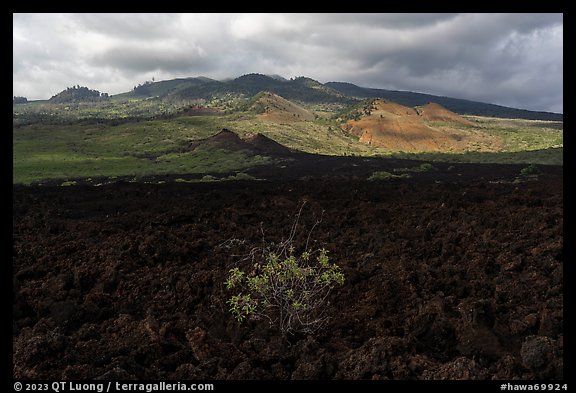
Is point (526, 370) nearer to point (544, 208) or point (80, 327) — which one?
point (80, 327)

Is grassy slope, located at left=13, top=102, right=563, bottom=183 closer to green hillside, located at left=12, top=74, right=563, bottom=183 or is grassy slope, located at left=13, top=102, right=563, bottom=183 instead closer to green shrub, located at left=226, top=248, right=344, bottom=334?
green hillside, located at left=12, top=74, right=563, bottom=183

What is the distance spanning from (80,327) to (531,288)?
8.58 meters

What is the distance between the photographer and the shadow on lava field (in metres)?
6.02

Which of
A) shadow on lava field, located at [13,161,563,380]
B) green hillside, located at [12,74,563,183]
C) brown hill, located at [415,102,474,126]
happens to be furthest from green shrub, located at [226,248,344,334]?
brown hill, located at [415,102,474,126]

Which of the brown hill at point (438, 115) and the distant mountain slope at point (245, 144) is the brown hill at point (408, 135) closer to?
the brown hill at point (438, 115)

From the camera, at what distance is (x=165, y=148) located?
78188mm

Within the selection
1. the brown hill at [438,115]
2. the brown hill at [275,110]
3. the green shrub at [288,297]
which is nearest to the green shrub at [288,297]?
the green shrub at [288,297]

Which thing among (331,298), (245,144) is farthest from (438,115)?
(331,298)

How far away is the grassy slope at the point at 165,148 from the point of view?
186ft

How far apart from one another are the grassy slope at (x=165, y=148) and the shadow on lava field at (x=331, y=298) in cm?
4143

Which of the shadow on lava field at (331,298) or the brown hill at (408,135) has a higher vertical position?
the brown hill at (408,135)

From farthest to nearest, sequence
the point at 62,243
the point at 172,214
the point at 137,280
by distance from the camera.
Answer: the point at 172,214, the point at 62,243, the point at 137,280
